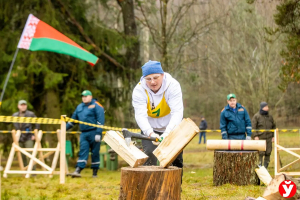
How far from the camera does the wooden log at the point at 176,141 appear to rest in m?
4.34

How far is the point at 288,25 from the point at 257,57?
369 inches

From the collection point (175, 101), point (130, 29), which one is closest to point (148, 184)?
point (175, 101)

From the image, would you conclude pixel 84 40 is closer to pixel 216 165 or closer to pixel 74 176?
pixel 74 176

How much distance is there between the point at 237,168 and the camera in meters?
7.42

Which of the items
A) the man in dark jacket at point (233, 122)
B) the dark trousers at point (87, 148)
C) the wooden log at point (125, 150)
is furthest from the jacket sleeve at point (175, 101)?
the dark trousers at point (87, 148)

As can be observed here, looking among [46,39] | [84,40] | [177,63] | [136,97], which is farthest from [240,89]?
[136,97]

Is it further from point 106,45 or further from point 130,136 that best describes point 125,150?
point 106,45

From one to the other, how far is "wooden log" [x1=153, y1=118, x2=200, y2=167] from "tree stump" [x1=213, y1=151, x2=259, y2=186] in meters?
3.25

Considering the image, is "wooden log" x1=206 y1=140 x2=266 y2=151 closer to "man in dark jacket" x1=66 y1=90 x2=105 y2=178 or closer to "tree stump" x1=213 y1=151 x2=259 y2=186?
"tree stump" x1=213 y1=151 x2=259 y2=186

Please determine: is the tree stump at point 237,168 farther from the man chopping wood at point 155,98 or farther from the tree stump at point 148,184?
the tree stump at point 148,184

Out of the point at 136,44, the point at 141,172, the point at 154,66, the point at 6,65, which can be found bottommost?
the point at 141,172

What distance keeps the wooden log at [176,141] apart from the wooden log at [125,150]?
0.25 m

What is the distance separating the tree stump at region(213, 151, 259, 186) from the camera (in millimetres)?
7383

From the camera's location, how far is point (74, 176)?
959cm
